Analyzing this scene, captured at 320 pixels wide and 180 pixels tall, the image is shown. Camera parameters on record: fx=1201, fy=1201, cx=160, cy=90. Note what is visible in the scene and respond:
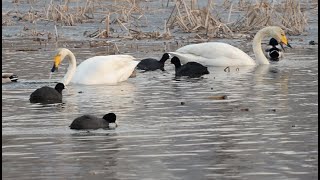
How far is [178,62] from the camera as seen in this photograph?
18594 millimetres

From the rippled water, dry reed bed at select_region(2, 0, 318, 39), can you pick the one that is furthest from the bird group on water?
dry reed bed at select_region(2, 0, 318, 39)

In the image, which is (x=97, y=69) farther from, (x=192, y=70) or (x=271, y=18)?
(x=271, y=18)

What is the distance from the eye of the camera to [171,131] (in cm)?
A: 1118

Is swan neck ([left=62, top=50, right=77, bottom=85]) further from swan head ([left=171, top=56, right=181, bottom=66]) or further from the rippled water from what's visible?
swan head ([left=171, top=56, right=181, bottom=66])

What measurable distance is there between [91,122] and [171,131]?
2.68 feet

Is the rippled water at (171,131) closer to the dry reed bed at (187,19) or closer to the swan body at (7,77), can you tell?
the swan body at (7,77)

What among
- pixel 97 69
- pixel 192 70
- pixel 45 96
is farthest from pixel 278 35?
pixel 45 96

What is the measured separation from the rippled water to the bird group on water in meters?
0.17

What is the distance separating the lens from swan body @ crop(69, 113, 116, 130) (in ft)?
37.5

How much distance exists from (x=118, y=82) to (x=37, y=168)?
8100mm

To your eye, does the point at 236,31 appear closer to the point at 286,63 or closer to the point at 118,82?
the point at 286,63

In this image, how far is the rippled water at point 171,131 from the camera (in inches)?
355

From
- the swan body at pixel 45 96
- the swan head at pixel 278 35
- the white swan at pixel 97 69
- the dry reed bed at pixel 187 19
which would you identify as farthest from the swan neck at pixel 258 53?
the swan body at pixel 45 96

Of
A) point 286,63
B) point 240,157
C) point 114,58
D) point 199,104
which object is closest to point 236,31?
point 286,63
